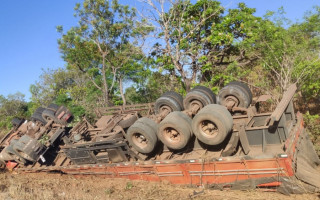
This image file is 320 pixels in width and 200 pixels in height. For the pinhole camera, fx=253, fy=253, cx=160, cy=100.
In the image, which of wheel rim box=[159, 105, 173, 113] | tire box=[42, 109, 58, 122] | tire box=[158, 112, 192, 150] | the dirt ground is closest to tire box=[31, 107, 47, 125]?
tire box=[42, 109, 58, 122]

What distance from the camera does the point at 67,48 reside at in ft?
68.5

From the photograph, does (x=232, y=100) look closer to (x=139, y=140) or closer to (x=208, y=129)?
(x=208, y=129)

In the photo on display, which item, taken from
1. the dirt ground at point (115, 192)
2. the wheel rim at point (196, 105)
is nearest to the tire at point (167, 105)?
the wheel rim at point (196, 105)

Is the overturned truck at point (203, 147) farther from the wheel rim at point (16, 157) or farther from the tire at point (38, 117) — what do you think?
the tire at point (38, 117)

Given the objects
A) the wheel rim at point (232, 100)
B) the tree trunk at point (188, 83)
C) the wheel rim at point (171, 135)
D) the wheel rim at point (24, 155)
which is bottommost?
the wheel rim at point (24, 155)

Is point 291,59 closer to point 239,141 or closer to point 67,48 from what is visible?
point 239,141

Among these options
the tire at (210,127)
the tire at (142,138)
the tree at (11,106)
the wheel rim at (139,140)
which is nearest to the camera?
the tire at (210,127)

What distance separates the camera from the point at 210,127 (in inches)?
241

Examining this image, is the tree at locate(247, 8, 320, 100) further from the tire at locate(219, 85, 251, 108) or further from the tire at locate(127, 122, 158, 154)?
the tire at locate(127, 122, 158, 154)

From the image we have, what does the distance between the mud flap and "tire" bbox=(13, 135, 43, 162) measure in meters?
7.86

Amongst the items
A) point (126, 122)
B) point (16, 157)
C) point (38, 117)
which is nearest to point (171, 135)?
point (126, 122)

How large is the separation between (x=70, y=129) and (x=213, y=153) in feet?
21.1

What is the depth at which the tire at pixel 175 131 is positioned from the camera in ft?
20.9

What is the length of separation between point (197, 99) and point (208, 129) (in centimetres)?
178
